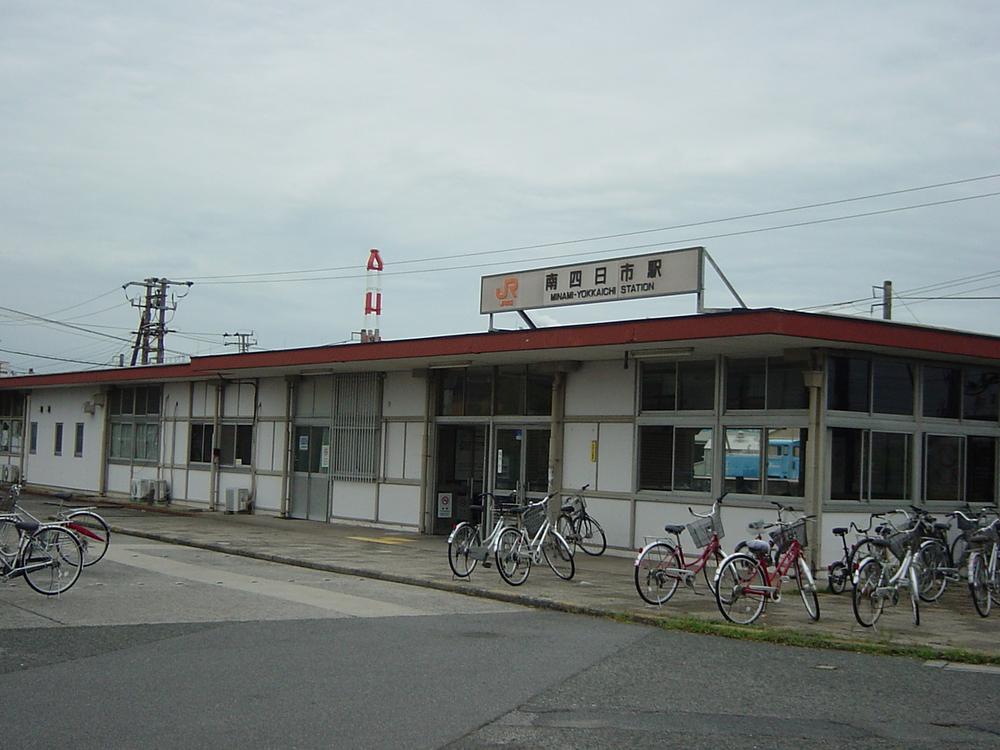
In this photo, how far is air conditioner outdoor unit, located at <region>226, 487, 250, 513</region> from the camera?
2659cm

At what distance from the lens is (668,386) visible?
A: 17844 mm

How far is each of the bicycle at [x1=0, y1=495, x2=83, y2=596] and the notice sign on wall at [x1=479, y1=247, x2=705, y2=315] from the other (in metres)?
9.40

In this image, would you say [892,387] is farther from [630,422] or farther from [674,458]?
[630,422]

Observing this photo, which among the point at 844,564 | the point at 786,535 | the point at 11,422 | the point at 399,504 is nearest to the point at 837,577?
the point at 844,564

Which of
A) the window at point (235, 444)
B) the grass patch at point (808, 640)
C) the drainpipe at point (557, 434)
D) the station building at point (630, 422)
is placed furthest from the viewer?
the window at point (235, 444)

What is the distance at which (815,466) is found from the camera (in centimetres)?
1558

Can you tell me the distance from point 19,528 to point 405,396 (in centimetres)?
1097

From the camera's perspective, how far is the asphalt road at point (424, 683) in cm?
709

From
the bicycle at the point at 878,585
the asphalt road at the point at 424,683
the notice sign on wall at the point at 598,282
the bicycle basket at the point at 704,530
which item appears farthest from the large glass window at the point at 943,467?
the asphalt road at the point at 424,683

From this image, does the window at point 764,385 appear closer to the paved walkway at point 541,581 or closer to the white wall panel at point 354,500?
the paved walkway at point 541,581

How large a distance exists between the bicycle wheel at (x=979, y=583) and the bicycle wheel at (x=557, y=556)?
5038mm

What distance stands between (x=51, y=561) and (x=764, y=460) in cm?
991

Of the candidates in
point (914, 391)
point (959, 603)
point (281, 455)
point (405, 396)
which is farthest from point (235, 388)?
point (959, 603)

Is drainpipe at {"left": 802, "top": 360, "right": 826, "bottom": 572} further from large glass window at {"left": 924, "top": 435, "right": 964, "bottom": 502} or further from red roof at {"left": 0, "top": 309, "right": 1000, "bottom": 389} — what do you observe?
large glass window at {"left": 924, "top": 435, "right": 964, "bottom": 502}
